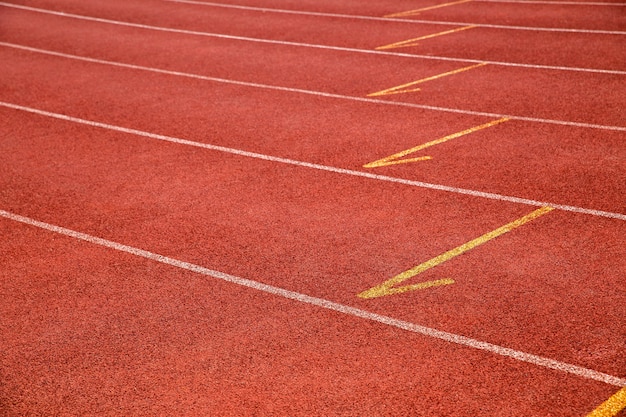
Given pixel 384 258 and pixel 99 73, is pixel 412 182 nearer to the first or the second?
pixel 384 258

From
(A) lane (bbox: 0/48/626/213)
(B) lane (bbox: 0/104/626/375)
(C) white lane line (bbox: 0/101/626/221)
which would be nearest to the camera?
(B) lane (bbox: 0/104/626/375)

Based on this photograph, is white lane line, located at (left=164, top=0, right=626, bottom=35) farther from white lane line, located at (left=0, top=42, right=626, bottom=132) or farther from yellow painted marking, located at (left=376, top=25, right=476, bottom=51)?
white lane line, located at (left=0, top=42, right=626, bottom=132)

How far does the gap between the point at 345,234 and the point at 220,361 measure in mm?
2179

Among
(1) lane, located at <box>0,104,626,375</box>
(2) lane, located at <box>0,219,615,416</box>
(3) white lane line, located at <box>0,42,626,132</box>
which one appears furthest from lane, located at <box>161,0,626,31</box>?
(2) lane, located at <box>0,219,615,416</box>

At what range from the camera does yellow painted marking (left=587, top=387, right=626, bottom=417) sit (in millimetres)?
5125

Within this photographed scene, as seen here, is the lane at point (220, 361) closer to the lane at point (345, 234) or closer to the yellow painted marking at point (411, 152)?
the lane at point (345, 234)

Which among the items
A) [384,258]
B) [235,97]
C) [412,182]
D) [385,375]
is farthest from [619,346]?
[235,97]

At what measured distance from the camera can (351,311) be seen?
6395 millimetres

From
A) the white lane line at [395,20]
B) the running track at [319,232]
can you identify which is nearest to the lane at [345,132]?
the running track at [319,232]

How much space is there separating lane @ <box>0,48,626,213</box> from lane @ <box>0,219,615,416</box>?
2962mm

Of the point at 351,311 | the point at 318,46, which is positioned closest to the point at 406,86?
the point at 318,46

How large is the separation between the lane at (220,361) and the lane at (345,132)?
296 centimetres

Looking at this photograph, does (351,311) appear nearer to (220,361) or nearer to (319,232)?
(220,361)

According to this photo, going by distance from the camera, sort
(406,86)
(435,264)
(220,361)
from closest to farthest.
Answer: (220,361) < (435,264) < (406,86)
